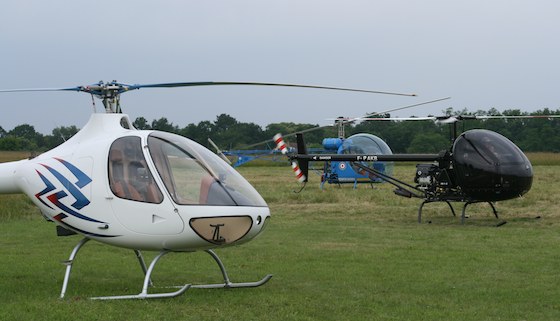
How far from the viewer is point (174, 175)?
297 inches

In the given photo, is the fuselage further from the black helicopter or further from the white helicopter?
the black helicopter

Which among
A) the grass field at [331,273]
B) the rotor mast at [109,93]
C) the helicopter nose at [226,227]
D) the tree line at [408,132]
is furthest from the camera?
the tree line at [408,132]

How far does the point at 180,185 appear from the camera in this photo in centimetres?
748

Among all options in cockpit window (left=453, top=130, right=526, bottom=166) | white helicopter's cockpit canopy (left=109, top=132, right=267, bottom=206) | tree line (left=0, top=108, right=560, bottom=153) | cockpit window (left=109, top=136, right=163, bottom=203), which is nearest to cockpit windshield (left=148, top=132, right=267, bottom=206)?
white helicopter's cockpit canopy (left=109, top=132, right=267, bottom=206)

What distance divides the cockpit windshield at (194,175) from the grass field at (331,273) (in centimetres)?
101

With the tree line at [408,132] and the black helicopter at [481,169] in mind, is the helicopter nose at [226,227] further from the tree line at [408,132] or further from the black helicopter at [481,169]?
the tree line at [408,132]

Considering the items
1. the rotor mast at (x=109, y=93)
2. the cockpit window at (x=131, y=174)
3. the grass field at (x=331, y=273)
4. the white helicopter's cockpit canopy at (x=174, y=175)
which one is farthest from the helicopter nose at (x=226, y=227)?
the rotor mast at (x=109, y=93)

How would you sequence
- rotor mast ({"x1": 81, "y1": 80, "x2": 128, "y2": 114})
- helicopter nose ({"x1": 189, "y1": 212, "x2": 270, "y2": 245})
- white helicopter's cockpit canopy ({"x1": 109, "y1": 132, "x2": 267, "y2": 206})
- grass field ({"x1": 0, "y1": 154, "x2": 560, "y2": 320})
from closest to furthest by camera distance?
grass field ({"x1": 0, "y1": 154, "x2": 560, "y2": 320}) < helicopter nose ({"x1": 189, "y1": 212, "x2": 270, "y2": 245}) < white helicopter's cockpit canopy ({"x1": 109, "y1": 132, "x2": 267, "y2": 206}) < rotor mast ({"x1": 81, "y1": 80, "x2": 128, "y2": 114})

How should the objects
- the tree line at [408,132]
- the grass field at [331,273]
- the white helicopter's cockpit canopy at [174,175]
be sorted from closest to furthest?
the grass field at [331,273] → the white helicopter's cockpit canopy at [174,175] → the tree line at [408,132]

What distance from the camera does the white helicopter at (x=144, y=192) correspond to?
7.34 meters

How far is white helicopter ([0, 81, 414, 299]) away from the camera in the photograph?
734 centimetres

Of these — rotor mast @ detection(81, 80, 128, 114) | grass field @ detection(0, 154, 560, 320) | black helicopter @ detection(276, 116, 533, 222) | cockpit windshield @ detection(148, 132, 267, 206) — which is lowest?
grass field @ detection(0, 154, 560, 320)

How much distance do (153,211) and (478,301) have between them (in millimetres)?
3356

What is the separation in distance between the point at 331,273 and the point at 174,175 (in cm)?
285
